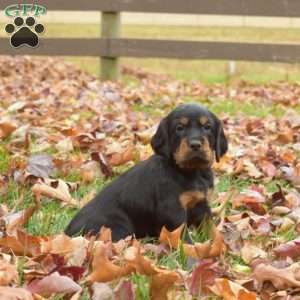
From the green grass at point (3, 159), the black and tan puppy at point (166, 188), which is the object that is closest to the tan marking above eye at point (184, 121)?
the black and tan puppy at point (166, 188)

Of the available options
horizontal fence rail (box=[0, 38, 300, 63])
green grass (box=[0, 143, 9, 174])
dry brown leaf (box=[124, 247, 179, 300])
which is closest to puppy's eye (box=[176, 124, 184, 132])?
dry brown leaf (box=[124, 247, 179, 300])

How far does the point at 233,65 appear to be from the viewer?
1373 cm

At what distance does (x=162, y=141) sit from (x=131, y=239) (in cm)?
58

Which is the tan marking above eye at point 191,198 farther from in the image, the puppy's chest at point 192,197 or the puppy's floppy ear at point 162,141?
the puppy's floppy ear at point 162,141

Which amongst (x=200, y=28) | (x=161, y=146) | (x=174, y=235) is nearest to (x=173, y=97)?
(x=161, y=146)

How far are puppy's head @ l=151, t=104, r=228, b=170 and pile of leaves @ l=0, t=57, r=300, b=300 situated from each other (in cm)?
34

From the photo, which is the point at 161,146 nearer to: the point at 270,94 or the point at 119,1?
the point at 270,94

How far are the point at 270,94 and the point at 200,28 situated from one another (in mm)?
6732

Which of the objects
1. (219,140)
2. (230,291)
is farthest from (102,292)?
(219,140)

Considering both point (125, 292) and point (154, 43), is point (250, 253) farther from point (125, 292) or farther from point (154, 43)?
point (154, 43)

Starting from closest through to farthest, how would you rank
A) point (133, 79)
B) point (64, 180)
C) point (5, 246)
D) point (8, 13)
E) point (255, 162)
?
point (5, 246) < point (64, 180) < point (255, 162) < point (8, 13) < point (133, 79)

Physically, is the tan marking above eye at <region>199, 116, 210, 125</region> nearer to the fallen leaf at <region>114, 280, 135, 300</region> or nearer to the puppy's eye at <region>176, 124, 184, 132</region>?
the puppy's eye at <region>176, 124, 184, 132</region>

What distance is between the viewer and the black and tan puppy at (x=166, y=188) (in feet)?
10.9

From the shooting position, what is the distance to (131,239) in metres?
3.11
